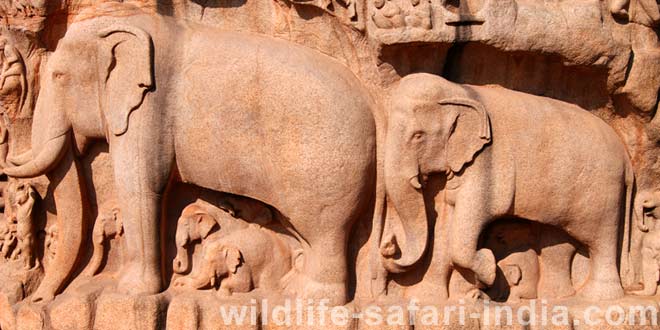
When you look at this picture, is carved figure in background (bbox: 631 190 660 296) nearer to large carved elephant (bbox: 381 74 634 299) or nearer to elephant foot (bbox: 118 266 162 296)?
large carved elephant (bbox: 381 74 634 299)

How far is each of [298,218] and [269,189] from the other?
20cm

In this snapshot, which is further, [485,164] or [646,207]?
[646,207]

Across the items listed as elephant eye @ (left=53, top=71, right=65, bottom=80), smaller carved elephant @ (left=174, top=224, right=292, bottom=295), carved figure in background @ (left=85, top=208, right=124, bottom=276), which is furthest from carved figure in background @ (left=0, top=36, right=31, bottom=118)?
smaller carved elephant @ (left=174, top=224, right=292, bottom=295)

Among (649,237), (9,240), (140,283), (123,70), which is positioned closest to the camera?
(123,70)

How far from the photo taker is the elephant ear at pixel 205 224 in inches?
153

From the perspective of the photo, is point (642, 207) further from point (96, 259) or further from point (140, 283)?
point (96, 259)

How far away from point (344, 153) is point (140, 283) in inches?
47.4

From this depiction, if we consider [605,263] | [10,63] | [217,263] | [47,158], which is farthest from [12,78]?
[605,263]

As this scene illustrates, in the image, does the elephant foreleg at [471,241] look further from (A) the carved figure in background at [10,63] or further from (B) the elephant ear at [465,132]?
(A) the carved figure in background at [10,63]

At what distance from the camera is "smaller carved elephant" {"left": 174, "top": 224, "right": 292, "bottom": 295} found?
3.80m

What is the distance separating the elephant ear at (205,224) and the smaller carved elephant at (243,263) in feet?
0.16

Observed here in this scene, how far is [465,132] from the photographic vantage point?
3658 millimetres

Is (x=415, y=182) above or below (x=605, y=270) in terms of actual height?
above

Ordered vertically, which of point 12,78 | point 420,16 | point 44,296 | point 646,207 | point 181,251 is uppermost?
point 420,16
